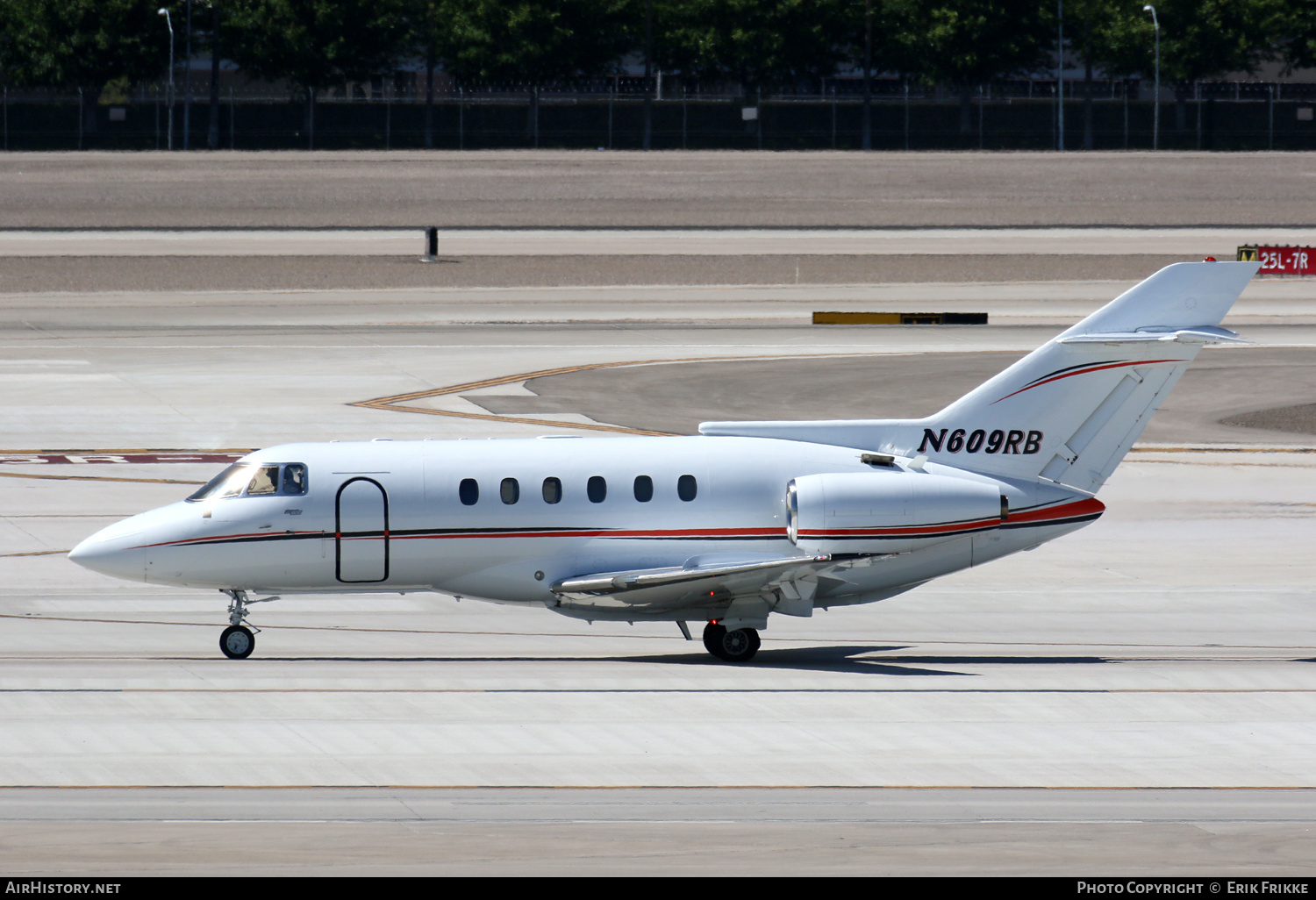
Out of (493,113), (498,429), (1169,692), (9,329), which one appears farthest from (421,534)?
(493,113)

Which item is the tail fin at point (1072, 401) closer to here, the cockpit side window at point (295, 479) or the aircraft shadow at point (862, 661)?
the aircraft shadow at point (862, 661)

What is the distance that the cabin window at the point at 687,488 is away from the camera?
23578 millimetres

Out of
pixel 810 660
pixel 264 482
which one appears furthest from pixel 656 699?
pixel 264 482

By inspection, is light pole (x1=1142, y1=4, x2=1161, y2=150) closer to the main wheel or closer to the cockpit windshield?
the cockpit windshield

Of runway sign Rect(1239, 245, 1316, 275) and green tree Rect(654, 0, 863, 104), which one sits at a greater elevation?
green tree Rect(654, 0, 863, 104)

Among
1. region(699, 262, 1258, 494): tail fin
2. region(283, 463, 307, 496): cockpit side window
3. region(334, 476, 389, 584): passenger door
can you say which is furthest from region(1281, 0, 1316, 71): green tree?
region(283, 463, 307, 496): cockpit side window

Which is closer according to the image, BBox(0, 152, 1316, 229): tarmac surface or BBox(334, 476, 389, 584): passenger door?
BBox(334, 476, 389, 584): passenger door

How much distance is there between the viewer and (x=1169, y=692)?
845 inches

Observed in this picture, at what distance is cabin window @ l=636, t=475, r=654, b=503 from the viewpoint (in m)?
23.6

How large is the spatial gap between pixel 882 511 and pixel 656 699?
4087 mm

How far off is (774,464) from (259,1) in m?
147

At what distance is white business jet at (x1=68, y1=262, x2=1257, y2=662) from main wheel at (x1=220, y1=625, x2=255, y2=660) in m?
0.04

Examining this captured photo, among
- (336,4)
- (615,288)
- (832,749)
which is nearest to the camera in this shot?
(832,749)

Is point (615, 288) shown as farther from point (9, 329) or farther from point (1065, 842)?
point (1065, 842)
